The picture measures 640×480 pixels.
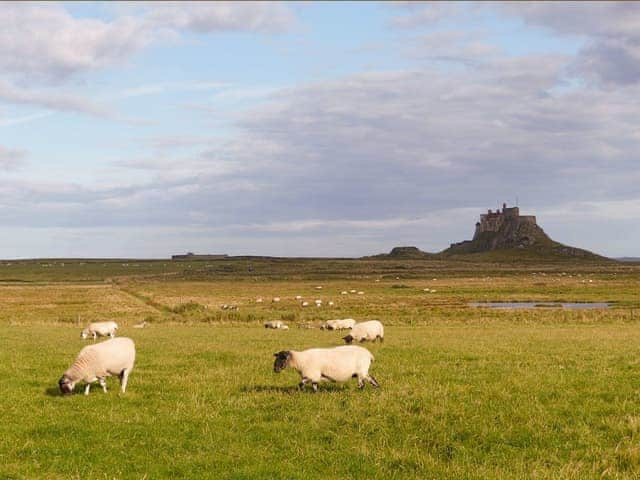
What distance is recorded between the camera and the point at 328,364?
16859 mm

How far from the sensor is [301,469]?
36.8ft

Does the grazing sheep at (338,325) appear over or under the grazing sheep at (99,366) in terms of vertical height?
under

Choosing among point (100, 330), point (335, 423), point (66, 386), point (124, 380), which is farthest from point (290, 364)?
point (100, 330)

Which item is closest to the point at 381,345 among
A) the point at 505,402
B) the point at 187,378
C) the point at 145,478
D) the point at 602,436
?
the point at 187,378

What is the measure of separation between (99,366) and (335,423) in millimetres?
7635

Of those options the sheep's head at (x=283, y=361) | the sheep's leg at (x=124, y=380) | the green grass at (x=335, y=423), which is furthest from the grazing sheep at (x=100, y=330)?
the sheep's head at (x=283, y=361)

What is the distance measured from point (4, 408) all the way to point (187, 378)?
5416mm

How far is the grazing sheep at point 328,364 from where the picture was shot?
16.8 meters

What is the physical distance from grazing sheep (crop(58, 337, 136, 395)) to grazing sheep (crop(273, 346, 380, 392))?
4547 mm

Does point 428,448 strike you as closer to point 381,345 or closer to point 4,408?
point 4,408

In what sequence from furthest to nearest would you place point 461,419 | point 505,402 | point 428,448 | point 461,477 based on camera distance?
point 505,402 < point 461,419 < point 428,448 < point 461,477

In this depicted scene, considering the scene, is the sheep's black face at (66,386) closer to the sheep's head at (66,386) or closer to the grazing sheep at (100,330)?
the sheep's head at (66,386)

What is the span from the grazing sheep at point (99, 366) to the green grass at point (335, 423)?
466 millimetres

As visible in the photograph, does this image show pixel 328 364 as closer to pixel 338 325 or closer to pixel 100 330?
pixel 100 330
